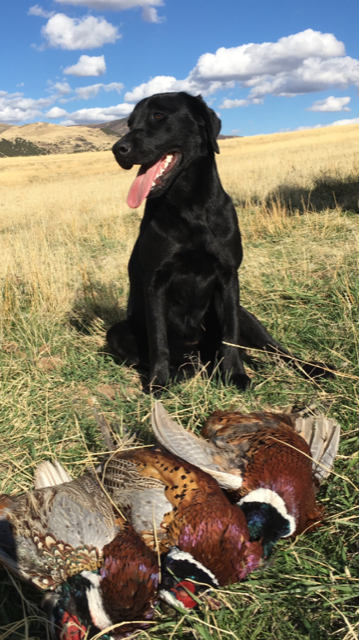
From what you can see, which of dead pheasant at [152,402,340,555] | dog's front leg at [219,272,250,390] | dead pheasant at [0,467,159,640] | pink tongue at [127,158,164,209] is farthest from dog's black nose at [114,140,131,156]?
dead pheasant at [0,467,159,640]

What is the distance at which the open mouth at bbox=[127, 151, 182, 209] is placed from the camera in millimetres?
2865

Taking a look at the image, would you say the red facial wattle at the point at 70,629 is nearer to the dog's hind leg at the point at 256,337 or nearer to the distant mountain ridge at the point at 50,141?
the dog's hind leg at the point at 256,337

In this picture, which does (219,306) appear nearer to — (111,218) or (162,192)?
(162,192)

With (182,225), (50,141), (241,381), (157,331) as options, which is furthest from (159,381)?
(50,141)

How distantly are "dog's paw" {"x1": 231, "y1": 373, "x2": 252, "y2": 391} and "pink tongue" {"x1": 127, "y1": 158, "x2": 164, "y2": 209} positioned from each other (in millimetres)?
1234

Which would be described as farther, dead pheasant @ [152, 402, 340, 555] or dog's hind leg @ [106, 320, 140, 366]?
dog's hind leg @ [106, 320, 140, 366]

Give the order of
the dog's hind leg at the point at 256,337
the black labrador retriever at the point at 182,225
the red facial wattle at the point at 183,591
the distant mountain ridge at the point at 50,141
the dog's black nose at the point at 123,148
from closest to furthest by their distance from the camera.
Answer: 1. the red facial wattle at the point at 183,591
2. the dog's black nose at the point at 123,148
3. the black labrador retriever at the point at 182,225
4. the dog's hind leg at the point at 256,337
5. the distant mountain ridge at the point at 50,141

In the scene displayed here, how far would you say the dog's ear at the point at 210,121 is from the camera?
294 centimetres

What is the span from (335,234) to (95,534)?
5.17 m

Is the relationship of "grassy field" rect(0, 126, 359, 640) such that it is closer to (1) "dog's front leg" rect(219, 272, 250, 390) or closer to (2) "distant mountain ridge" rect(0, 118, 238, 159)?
(1) "dog's front leg" rect(219, 272, 250, 390)

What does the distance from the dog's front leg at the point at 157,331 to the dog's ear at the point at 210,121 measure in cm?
96

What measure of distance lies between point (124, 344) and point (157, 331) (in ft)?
1.69

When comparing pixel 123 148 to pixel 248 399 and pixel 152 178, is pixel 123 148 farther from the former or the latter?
pixel 248 399

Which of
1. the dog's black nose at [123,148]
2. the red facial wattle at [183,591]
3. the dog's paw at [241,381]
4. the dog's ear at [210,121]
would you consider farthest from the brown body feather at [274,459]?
the dog's ear at [210,121]
